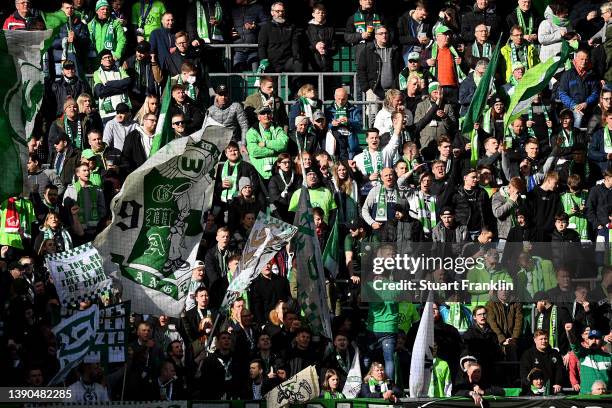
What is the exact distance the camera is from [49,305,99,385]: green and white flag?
19.7 metres

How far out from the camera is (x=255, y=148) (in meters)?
24.5

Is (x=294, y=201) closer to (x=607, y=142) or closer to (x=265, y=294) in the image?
(x=265, y=294)

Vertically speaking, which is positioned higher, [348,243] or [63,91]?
[63,91]

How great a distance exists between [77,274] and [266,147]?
199 inches

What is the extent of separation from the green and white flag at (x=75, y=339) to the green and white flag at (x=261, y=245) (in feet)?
5.06

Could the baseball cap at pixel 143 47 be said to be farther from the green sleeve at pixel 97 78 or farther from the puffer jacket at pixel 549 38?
the puffer jacket at pixel 549 38

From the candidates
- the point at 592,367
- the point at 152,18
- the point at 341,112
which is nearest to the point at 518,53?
the point at 341,112

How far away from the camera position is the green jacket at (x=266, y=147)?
80.1 ft

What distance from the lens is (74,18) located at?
2608 centimetres

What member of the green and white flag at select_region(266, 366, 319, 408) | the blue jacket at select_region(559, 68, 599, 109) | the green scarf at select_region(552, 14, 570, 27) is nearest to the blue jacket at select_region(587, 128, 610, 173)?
the blue jacket at select_region(559, 68, 599, 109)

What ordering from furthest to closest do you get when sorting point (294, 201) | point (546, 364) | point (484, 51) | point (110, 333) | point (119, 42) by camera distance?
1. point (484, 51)
2. point (119, 42)
3. point (294, 201)
4. point (546, 364)
5. point (110, 333)

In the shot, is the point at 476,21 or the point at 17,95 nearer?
the point at 17,95

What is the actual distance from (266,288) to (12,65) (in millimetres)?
3794

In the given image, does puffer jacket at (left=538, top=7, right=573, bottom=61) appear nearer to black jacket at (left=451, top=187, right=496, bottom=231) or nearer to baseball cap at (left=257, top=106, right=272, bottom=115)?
black jacket at (left=451, top=187, right=496, bottom=231)
